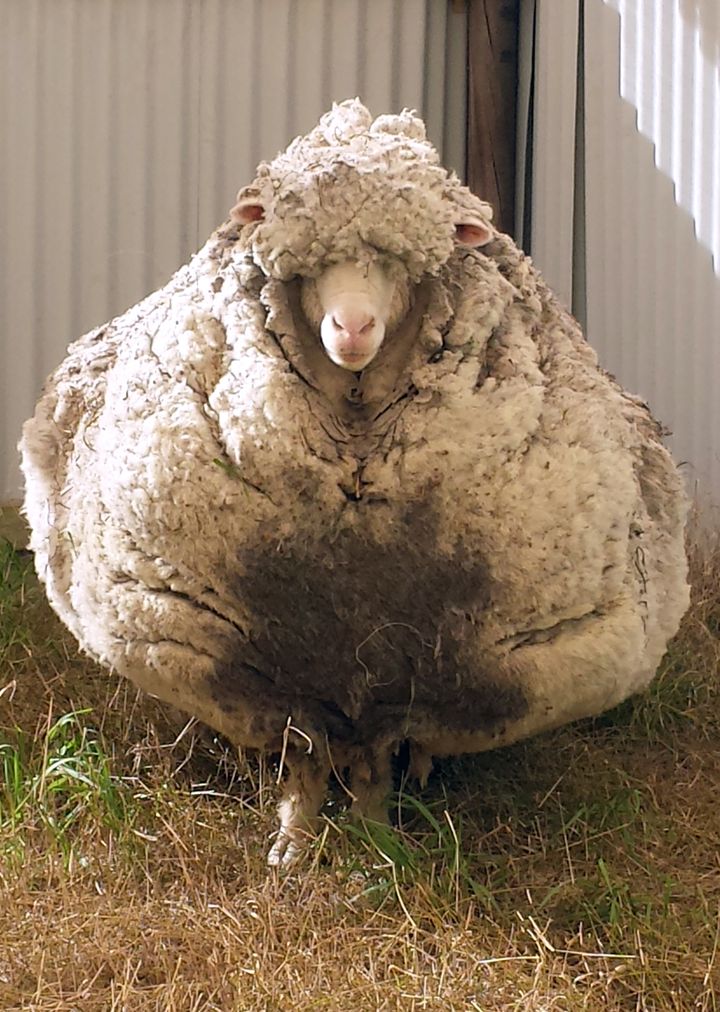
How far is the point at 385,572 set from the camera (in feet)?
7.98

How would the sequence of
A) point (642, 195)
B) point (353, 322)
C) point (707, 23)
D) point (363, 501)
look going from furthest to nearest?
point (642, 195), point (707, 23), point (363, 501), point (353, 322)

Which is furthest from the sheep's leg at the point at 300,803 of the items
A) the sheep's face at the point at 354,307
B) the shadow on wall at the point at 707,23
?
the shadow on wall at the point at 707,23

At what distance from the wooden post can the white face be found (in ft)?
8.53

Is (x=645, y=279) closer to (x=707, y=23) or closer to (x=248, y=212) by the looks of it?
(x=707, y=23)

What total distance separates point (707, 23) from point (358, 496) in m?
2.31

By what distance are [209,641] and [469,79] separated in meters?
3.01

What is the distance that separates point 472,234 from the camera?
8.32 ft

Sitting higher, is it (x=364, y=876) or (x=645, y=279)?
(x=645, y=279)

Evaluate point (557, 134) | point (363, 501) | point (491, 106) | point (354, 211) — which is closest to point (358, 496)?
point (363, 501)

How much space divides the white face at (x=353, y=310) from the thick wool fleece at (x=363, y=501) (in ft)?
0.11

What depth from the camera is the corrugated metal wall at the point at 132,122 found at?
4859 millimetres

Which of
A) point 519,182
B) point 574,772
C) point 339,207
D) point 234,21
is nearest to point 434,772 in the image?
point 574,772

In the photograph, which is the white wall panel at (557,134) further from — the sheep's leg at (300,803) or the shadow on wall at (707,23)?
the sheep's leg at (300,803)

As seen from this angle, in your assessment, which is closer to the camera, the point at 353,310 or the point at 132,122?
the point at 353,310
